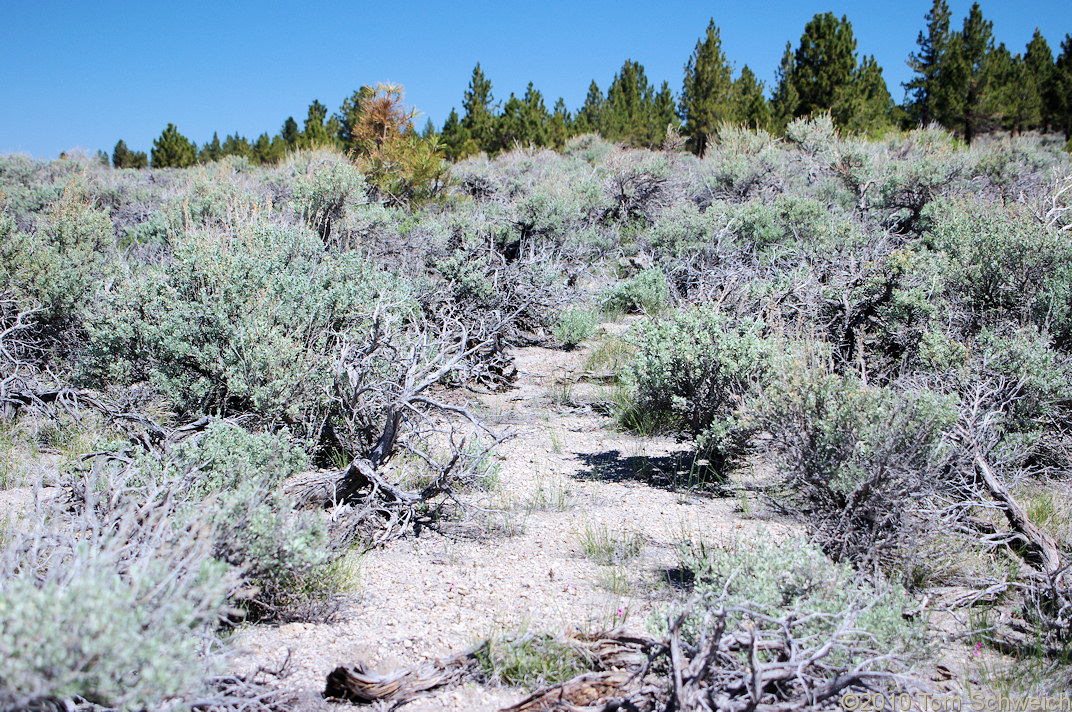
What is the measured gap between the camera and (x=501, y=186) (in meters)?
15.2

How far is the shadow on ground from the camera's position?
458 centimetres

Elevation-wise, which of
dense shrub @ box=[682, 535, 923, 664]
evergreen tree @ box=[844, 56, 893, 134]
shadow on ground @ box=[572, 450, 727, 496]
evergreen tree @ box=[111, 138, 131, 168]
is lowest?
shadow on ground @ box=[572, 450, 727, 496]

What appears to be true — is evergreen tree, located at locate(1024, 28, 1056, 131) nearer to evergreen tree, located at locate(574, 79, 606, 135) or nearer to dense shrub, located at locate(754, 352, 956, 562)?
evergreen tree, located at locate(574, 79, 606, 135)

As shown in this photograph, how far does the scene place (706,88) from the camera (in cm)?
3016

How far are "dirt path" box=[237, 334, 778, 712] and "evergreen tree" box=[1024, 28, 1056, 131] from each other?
36.0m

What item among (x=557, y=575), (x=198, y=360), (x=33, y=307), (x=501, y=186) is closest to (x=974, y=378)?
(x=557, y=575)

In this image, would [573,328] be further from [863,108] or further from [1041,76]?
[1041,76]

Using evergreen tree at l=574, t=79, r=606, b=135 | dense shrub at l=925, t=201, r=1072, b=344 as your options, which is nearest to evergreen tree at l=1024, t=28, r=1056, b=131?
evergreen tree at l=574, t=79, r=606, b=135

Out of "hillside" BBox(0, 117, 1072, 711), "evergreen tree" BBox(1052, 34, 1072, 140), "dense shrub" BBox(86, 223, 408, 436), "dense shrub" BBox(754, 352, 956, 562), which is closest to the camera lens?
"hillside" BBox(0, 117, 1072, 711)

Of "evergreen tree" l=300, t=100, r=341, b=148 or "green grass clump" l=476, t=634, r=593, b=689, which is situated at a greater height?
"evergreen tree" l=300, t=100, r=341, b=148

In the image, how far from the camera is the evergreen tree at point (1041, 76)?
31.3 metres

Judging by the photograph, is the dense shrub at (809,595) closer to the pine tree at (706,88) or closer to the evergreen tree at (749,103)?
Result: the evergreen tree at (749,103)

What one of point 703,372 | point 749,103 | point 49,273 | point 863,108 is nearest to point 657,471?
point 703,372

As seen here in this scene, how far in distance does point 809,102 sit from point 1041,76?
49.4 ft
